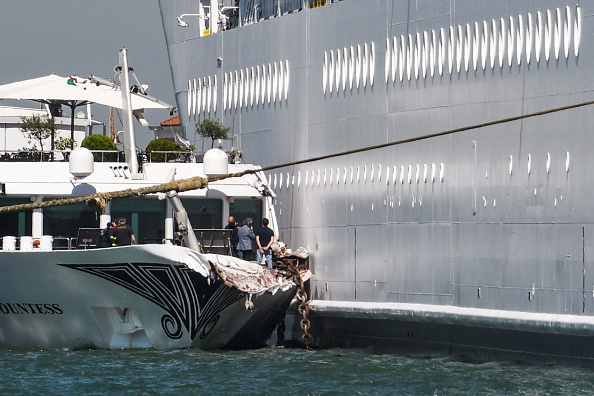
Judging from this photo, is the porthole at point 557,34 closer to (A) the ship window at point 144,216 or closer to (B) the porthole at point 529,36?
(B) the porthole at point 529,36

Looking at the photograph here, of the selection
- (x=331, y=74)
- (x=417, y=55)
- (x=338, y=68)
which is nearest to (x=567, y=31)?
(x=417, y=55)

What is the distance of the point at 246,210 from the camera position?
96.9 feet

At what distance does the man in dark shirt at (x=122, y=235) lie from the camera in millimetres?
27413

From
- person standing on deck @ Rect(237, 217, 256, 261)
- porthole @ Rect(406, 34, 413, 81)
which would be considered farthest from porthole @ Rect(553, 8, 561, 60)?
person standing on deck @ Rect(237, 217, 256, 261)

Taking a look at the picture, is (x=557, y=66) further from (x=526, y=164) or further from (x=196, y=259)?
(x=196, y=259)

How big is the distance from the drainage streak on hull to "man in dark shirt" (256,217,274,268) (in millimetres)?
893

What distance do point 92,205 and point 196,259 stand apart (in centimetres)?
299

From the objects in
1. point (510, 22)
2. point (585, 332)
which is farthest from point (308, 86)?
point (585, 332)

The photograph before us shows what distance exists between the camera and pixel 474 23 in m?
24.2

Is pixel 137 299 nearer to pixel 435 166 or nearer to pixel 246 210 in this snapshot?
pixel 246 210

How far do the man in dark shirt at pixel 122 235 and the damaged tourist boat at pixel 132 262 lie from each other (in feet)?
1.33

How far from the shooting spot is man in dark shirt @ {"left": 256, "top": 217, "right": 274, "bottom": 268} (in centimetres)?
2816

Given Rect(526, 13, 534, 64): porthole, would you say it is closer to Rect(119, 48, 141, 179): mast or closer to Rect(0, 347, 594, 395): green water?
Rect(0, 347, 594, 395): green water

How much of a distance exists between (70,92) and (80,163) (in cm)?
483
